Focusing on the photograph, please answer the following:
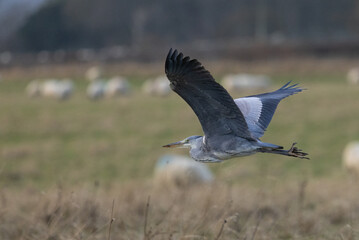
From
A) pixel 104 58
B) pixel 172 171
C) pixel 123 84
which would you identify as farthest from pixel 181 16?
pixel 172 171

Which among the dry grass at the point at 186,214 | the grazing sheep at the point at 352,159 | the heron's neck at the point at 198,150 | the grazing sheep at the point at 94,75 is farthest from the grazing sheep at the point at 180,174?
the grazing sheep at the point at 94,75

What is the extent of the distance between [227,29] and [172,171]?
54.6 m

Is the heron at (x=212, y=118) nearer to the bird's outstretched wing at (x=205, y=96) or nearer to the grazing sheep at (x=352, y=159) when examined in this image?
the bird's outstretched wing at (x=205, y=96)

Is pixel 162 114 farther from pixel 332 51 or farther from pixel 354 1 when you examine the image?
pixel 354 1

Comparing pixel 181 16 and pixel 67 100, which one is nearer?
pixel 67 100

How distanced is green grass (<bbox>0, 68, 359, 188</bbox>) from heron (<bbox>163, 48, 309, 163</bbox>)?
4106 millimetres

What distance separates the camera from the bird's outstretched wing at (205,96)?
11.2 feet

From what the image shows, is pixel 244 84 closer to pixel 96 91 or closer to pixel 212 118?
pixel 96 91

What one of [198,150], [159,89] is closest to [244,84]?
[159,89]

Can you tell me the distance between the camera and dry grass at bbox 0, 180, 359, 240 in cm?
451

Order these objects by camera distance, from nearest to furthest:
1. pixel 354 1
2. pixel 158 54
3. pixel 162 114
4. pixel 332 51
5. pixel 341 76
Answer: pixel 162 114 → pixel 341 76 → pixel 158 54 → pixel 332 51 → pixel 354 1

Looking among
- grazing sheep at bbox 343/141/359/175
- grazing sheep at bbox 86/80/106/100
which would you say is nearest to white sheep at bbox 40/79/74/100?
grazing sheep at bbox 86/80/106/100

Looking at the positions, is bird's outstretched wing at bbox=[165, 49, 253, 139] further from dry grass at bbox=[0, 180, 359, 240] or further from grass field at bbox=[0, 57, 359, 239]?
dry grass at bbox=[0, 180, 359, 240]

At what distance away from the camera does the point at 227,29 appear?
62.4m
